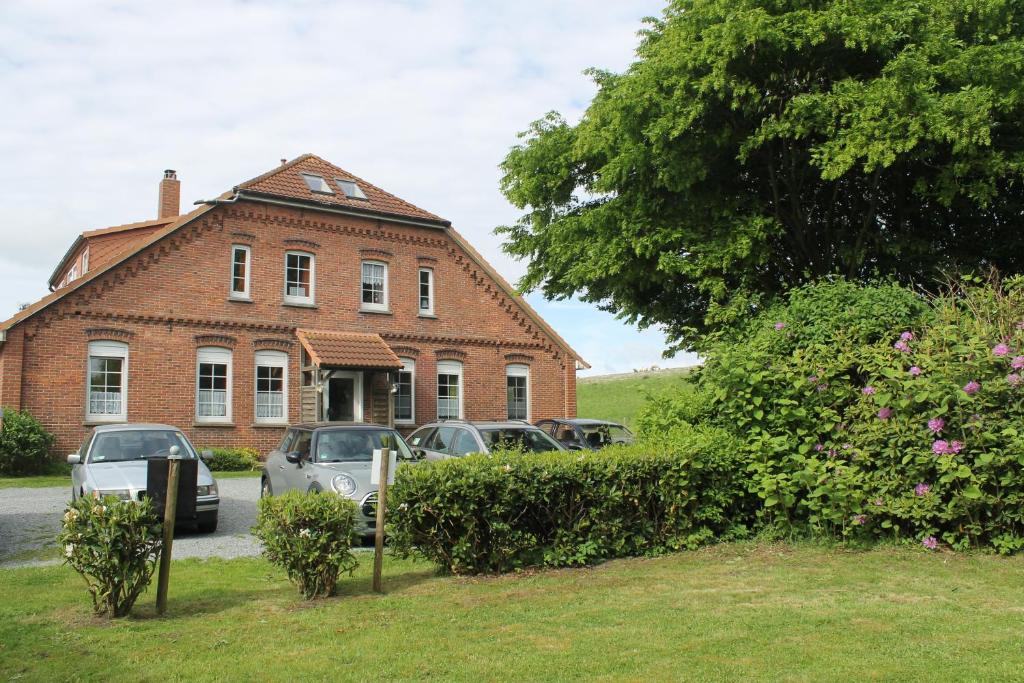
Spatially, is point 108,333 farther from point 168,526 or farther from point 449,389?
point 168,526

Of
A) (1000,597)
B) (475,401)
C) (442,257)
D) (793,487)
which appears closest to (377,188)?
(442,257)

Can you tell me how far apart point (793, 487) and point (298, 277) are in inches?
749

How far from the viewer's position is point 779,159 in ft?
53.3

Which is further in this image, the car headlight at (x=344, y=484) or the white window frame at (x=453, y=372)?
the white window frame at (x=453, y=372)

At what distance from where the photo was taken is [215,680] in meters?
5.71

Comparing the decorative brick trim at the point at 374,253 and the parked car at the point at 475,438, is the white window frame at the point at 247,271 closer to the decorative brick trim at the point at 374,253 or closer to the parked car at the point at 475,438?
the decorative brick trim at the point at 374,253

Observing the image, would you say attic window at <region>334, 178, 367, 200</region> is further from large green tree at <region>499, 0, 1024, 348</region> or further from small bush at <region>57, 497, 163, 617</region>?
small bush at <region>57, 497, 163, 617</region>

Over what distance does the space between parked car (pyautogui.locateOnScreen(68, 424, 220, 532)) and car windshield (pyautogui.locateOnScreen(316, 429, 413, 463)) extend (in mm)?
1644

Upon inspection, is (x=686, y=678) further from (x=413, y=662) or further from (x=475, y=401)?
(x=475, y=401)

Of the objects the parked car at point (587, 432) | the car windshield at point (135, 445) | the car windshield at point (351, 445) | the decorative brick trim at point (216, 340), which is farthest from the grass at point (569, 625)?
the decorative brick trim at point (216, 340)

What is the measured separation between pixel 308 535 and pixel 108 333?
57.1 feet

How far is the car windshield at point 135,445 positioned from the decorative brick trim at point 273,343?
11.5 m

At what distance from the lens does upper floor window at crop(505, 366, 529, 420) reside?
30.0 metres

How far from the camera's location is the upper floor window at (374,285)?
89.6 feet
